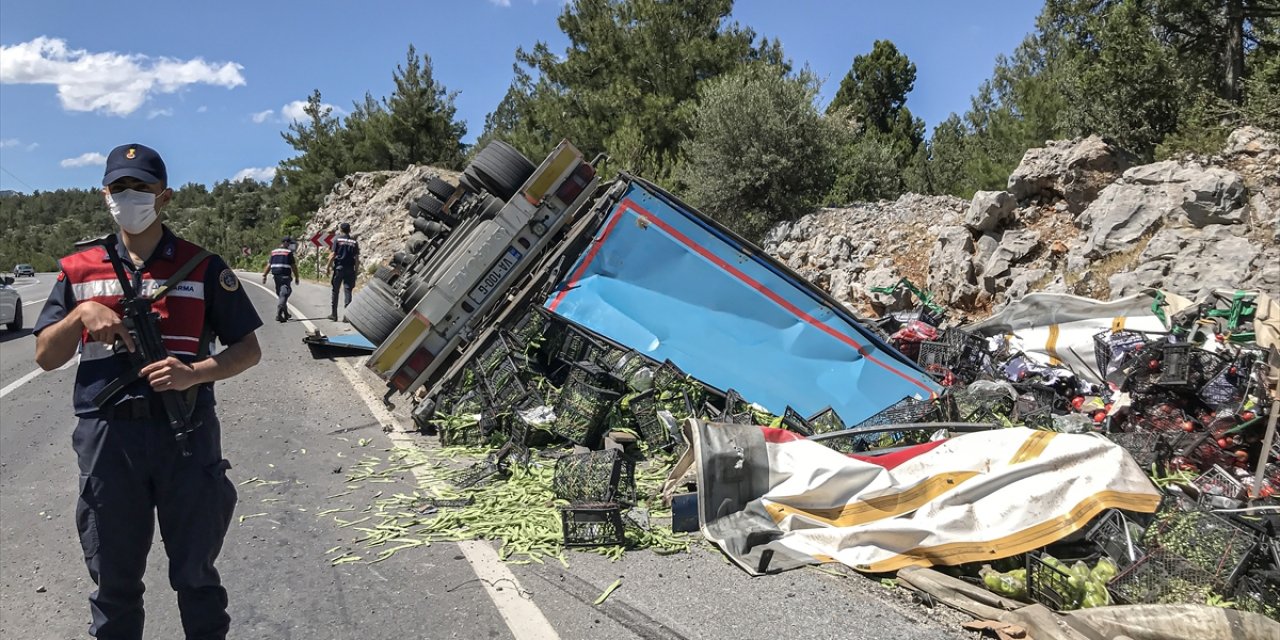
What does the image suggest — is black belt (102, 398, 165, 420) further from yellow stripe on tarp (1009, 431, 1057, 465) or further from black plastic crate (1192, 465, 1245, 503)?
black plastic crate (1192, 465, 1245, 503)

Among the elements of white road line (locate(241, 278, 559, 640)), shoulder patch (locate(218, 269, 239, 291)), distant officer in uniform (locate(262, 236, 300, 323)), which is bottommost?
distant officer in uniform (locate(262, 236, 300, 323))

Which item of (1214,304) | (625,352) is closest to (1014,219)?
(1214,304)

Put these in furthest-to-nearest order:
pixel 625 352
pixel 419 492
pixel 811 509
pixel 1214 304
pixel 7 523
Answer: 1. pixel 1214 304
2. pixel 625 352
3. pixel 419 492
4. pixel 7 523
5. pixel 811 509

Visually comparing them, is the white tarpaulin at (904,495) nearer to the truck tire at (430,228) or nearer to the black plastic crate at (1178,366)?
the black plastic crate at (1178,366)

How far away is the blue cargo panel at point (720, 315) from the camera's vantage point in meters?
7.14

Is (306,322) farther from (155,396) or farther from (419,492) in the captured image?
(155,396)

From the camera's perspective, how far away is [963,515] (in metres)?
4.19

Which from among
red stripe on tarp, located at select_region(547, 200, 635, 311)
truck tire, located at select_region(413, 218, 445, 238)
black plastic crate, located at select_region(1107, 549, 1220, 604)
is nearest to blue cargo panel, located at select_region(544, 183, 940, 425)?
red stripe on tarp, located at select_region(547, 200, 635, 311)

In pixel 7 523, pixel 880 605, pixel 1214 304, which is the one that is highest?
pixel 1214 304

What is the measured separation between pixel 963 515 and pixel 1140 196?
8.59 m

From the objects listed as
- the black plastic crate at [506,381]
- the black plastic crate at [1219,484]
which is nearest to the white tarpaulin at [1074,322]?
the black plastic crate at [1219,484]

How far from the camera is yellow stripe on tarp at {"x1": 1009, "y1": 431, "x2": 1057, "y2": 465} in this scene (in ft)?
14.2

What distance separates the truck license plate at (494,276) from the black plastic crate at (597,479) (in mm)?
2775

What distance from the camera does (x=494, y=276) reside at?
7707 millimetres
